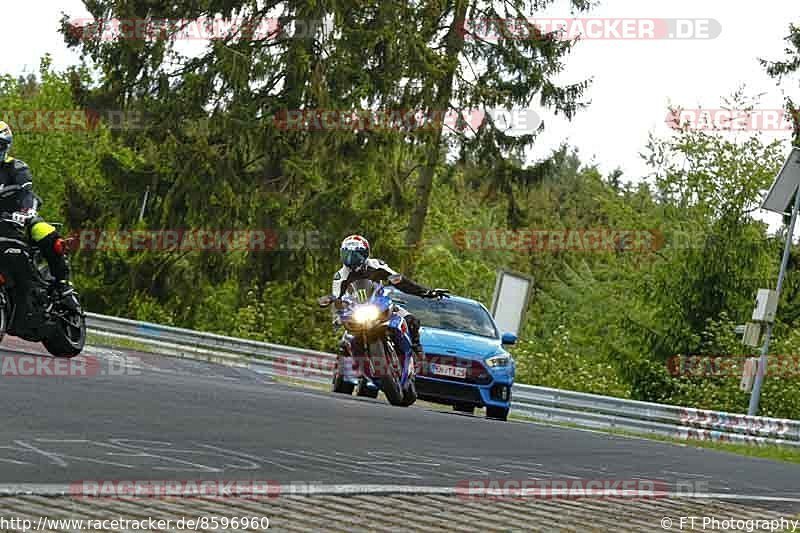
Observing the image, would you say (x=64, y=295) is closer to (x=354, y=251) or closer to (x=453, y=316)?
(x=354, y=251)

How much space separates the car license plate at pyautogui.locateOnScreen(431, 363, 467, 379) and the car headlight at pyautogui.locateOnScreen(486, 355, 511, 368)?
1.29ft

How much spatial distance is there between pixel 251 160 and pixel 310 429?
27.7 meters

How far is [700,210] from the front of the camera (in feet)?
167

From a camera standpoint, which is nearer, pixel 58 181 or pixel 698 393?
pixel 698 393

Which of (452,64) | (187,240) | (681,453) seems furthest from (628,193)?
(681,453)

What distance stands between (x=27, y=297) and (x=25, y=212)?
2.54 ft

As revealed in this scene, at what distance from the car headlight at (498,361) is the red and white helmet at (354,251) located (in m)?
4.32

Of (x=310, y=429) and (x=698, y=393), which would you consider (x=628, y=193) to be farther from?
(x=310, y=429)

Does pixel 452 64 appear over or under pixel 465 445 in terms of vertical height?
over

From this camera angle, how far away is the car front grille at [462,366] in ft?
62.4
